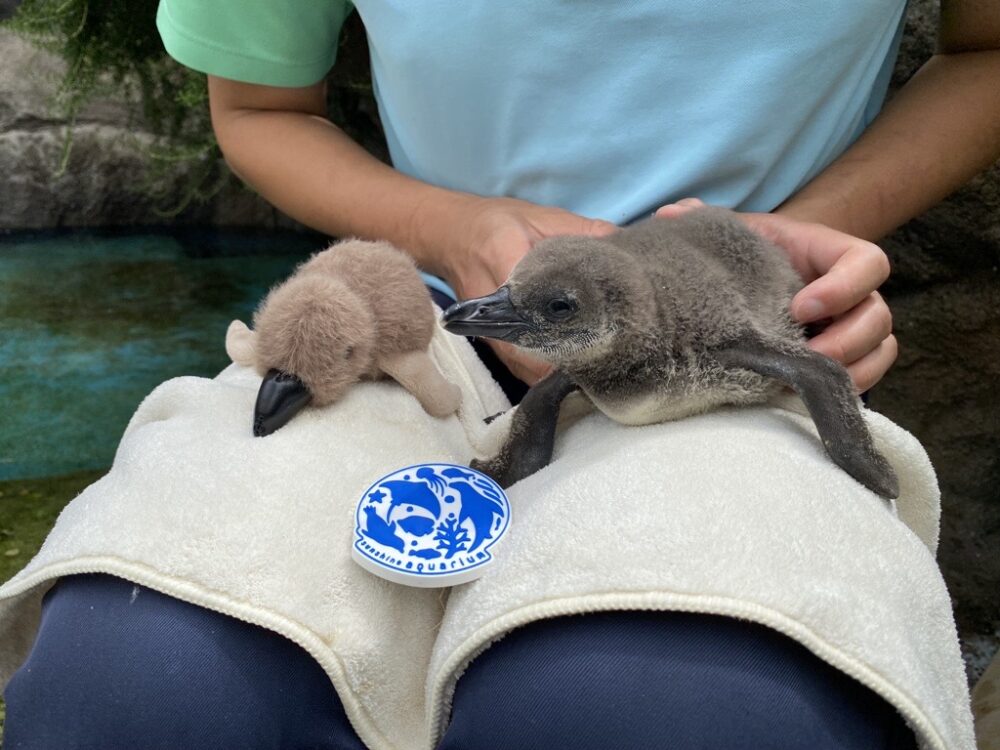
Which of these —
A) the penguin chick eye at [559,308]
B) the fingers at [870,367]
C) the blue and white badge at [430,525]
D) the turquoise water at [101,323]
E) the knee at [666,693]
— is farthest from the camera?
the turquoise water at [101,323]

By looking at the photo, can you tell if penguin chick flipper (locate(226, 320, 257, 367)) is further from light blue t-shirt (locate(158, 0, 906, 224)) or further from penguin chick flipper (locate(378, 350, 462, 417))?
light blue t-shirt (locate(158, 0, 906, 224))

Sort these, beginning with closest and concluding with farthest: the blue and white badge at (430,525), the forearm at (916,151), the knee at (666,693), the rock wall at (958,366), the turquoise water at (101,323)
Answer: the knee at (666,693) → the blue and white badge at (430,525) → the forearm at (916,151) → the rock wall at (958,366) → the turquoise water at (101,323)

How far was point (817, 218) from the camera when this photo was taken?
117 centimetres

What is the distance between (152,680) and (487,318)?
0.42 metres

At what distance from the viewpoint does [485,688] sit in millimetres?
683

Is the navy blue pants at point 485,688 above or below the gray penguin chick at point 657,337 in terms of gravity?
below

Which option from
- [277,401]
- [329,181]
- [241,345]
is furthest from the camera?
[329,181]

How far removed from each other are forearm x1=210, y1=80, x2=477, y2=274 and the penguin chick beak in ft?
1.16

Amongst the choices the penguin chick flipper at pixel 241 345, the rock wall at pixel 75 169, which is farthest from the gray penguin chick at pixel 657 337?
the rock wall at pixel 75 169

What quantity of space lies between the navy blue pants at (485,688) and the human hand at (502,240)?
0.48m

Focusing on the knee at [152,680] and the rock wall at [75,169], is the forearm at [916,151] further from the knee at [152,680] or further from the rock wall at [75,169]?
the rock wall at [75,169]

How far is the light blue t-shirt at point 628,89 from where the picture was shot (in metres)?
1.10

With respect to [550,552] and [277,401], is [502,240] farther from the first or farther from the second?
[550,552]

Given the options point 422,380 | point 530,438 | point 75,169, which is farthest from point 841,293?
point 75,169
